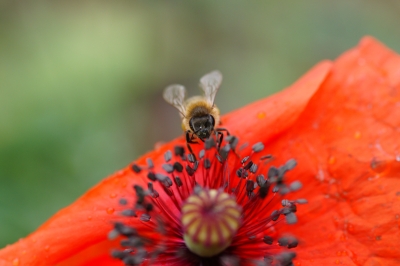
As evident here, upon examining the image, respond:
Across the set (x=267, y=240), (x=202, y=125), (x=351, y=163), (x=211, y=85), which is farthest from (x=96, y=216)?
(x=351, y=163)

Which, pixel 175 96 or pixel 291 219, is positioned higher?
pixel 175 96

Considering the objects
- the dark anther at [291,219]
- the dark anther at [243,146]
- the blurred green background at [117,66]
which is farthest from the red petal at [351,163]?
the blurred green background at [117,66]

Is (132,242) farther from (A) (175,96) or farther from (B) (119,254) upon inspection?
(A) (175,96)

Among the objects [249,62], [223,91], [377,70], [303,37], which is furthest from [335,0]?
[377,70]

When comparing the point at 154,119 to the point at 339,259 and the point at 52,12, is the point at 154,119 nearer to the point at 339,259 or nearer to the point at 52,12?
the point at 52,12

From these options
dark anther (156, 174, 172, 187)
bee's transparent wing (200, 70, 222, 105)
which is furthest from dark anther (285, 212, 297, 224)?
bee's transparent wing (200, 70, 222, 105)
